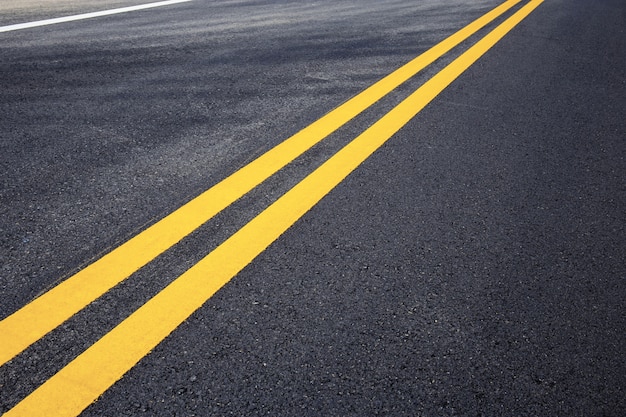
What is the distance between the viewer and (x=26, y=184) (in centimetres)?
290

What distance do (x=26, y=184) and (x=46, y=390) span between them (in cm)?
149

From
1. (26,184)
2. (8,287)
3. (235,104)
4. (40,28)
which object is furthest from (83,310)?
(40,28)

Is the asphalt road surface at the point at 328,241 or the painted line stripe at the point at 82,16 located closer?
the asphalt road surface at the point at 328,241

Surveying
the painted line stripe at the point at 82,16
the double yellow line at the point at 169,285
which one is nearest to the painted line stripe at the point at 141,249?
the double yellow line at the point at 169,285

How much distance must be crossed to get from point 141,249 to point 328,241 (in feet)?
2.28

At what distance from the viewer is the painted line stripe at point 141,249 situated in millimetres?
1900

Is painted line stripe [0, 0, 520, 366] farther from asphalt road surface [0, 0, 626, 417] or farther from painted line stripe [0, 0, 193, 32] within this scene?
painted line stripe [0, 0, 193, 32]

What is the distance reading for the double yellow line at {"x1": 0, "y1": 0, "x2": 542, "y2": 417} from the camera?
5.60 ft

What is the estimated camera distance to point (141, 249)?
2.34 metres

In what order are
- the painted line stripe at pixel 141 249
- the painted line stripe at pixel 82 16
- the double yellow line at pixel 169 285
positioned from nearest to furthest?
the double yellow line at pixel 169 285, the painted line stripe at pixel 141 249, the painted line stripe at pixel 82 16

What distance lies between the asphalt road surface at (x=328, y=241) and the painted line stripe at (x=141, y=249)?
0.02m

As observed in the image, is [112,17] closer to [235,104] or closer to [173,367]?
[235,104]

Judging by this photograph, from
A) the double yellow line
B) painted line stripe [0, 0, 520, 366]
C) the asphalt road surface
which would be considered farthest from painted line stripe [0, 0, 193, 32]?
the double yellow line

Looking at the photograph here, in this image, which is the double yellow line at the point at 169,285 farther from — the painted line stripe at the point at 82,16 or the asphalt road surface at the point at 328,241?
the painted line stripe at the point at 82,16
